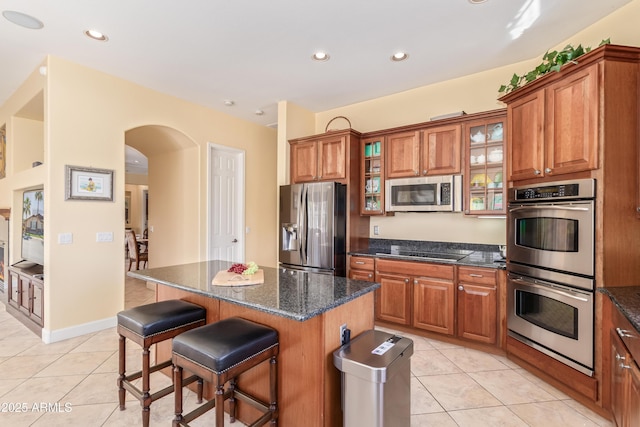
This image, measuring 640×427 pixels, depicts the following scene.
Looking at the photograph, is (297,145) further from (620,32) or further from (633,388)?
(633,388)

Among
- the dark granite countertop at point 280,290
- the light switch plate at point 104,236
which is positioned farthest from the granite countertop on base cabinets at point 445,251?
the light switch plate at point 104,236

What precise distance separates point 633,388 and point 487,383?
122 cm

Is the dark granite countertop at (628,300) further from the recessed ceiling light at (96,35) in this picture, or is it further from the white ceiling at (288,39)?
the recessed ceiling light at (96,35)

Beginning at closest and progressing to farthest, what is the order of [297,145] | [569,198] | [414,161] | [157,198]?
[569,198] < [414,161] < [297,145] < [157,198]

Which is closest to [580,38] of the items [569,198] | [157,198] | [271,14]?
[569,198]

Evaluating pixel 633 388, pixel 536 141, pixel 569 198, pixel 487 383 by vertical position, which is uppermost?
pixel 536 141

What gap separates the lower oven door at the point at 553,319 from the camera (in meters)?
2.14

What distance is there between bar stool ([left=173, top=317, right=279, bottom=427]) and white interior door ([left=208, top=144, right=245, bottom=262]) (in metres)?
3.16

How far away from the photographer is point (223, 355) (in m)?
1.48

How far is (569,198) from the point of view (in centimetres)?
224

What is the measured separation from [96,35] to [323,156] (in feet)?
8.46

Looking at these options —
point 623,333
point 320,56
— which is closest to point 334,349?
point 623,333

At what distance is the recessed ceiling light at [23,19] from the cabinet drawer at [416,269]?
3.88 meters

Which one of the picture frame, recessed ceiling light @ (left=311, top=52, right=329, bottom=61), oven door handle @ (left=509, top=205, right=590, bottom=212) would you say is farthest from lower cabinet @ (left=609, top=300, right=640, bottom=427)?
the picture frame
